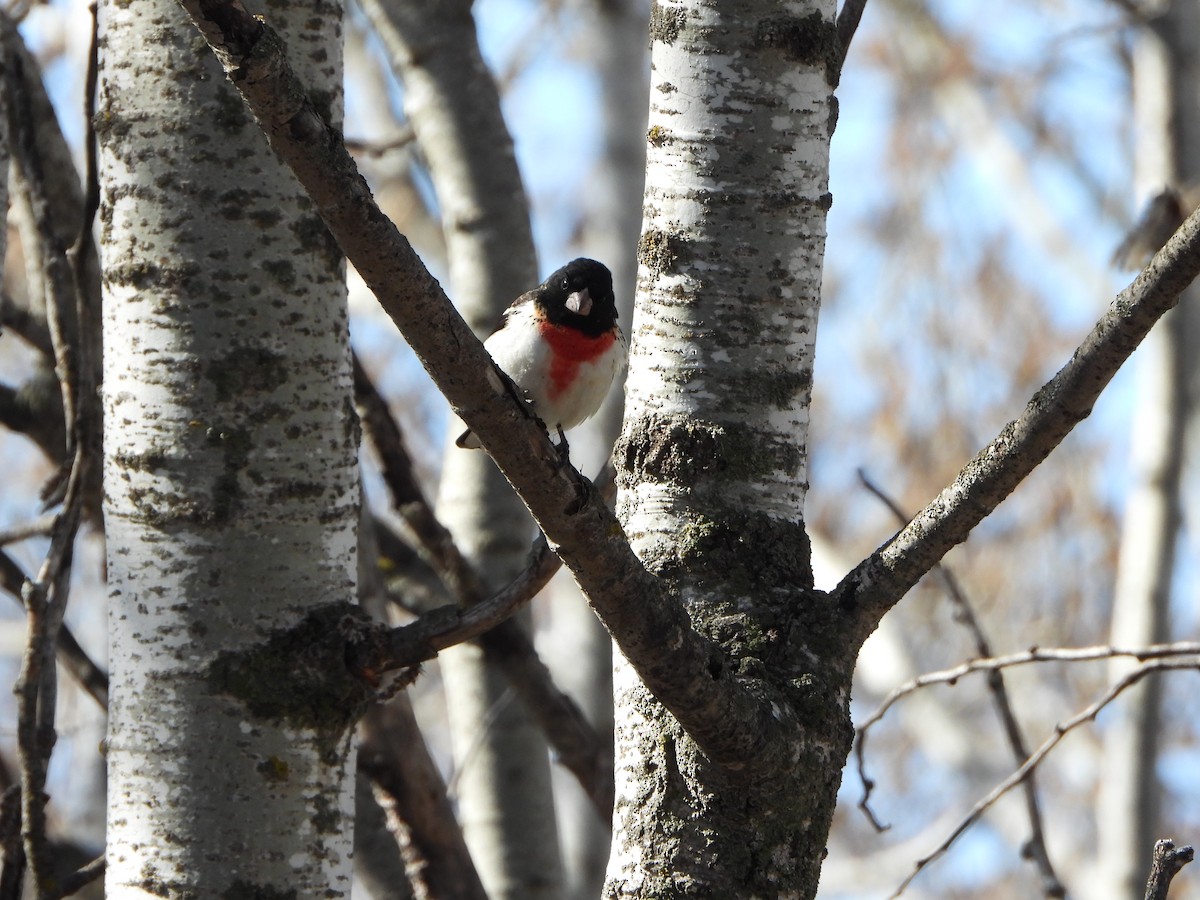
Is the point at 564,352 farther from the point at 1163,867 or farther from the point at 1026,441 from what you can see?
the point at 1163,867

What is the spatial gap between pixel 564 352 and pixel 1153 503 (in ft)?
8.11

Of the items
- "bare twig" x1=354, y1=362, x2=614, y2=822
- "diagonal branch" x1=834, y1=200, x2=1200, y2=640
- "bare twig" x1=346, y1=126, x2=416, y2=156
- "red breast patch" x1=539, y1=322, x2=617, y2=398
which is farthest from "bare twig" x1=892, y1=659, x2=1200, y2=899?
"bare twig" x1=346, y1=126, x2=416, y2=156

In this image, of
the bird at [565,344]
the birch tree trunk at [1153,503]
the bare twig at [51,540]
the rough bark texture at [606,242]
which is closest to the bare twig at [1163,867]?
the bare twig at [51,540]

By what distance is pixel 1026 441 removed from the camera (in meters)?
1.59

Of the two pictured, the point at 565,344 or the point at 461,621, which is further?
the point at 565,344

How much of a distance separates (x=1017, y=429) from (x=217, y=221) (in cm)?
116

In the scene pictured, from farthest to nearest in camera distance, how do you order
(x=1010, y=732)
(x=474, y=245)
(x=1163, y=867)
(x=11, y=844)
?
(x=474, y=245), (x=1010, y=732), (x=11, y=844), (x=1163, y=867)

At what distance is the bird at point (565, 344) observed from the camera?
2.98 metres

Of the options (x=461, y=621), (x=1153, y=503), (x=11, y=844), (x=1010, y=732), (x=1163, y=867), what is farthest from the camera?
(x=1153, y=503)

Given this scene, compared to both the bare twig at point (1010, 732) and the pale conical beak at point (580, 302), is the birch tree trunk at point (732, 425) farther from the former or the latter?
the pale conical beak at point (580, 302)

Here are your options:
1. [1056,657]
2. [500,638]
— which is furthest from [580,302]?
[1056,657]

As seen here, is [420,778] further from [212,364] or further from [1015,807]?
[1015,807]

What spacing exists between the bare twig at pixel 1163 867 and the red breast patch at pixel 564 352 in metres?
1.89

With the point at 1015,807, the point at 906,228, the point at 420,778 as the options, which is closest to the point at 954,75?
the point at 906,228
